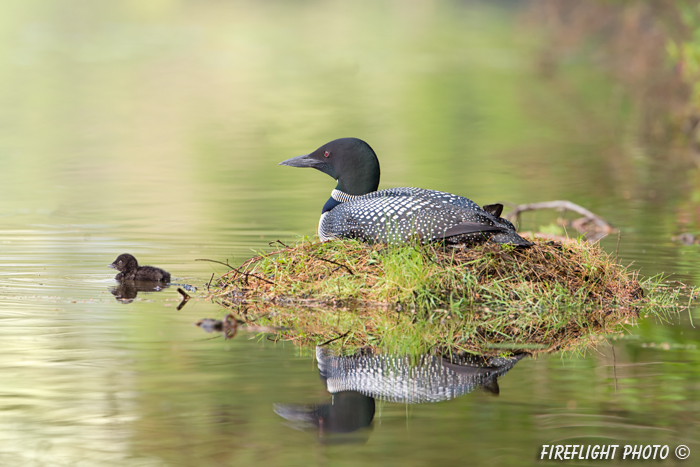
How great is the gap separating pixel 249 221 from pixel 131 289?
3.11 metres

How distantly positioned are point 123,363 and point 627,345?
2.68 meters

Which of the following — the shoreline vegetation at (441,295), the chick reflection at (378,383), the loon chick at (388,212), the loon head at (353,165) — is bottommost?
the chick reflection at (378,383)

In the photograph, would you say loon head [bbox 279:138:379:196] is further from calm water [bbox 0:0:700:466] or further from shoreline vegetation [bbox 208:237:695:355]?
calm water [bbox 0:0:700:466]

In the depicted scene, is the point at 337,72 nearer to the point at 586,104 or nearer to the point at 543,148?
the point at 586,104

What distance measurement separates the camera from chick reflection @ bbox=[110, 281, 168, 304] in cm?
715

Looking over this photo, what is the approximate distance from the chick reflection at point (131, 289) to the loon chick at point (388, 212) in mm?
1205

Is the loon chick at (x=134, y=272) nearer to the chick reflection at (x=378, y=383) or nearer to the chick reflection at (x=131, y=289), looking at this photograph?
the chick reflection at (x=131, y=289)

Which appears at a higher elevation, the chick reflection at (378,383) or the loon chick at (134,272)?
the loon chick at (134,272)

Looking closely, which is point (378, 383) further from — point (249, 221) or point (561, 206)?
point (249, 221)

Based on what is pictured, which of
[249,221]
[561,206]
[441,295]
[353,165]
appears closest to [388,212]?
[353,165]

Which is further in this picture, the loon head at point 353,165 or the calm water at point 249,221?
the loon head at point 353,165

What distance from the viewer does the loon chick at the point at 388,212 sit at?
7035 millimetres

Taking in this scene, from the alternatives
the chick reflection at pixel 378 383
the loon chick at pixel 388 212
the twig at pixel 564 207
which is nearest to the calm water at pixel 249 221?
the chick reflection at pixel 378 383

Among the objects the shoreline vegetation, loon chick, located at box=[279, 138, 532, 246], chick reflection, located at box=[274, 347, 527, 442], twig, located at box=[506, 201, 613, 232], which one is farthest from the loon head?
twig, located at box=[506, 201, 613, 232]
